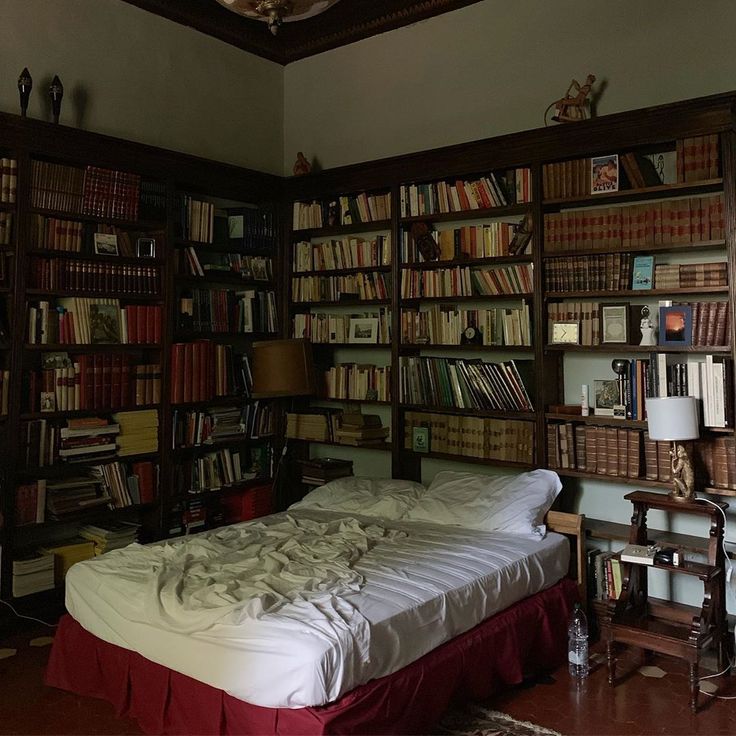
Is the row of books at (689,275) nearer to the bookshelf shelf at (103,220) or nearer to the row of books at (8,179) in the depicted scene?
the bookshelf shelf at (103,220)

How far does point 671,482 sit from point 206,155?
3.50 m

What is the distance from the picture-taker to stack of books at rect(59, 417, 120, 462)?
387 cm

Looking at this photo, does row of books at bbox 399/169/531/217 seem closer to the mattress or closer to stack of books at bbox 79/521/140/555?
the mattress

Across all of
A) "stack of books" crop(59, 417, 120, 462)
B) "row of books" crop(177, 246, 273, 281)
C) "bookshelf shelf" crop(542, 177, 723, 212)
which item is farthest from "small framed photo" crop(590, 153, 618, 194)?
"stack of books" crop(59, 417, 120, 462)

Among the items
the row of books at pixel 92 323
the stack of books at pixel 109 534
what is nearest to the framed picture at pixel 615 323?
the row of books at pixel 92 323

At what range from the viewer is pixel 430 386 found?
14.3 ft

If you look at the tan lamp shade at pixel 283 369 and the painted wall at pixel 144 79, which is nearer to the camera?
the painted wall at pixel 144 79

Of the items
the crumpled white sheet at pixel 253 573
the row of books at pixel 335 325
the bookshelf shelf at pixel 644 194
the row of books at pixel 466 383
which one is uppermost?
the bookshelf shelf at pixel 644 194

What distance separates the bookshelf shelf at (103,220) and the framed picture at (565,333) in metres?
2.34

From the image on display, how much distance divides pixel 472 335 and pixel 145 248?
2.00 m

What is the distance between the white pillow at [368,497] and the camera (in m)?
3.91

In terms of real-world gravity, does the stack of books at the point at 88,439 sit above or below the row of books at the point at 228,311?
below

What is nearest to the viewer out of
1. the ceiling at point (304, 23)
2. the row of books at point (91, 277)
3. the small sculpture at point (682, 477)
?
the small sculpture at point (682, 477)

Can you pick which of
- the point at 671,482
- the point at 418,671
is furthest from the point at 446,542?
the point at 671,482
